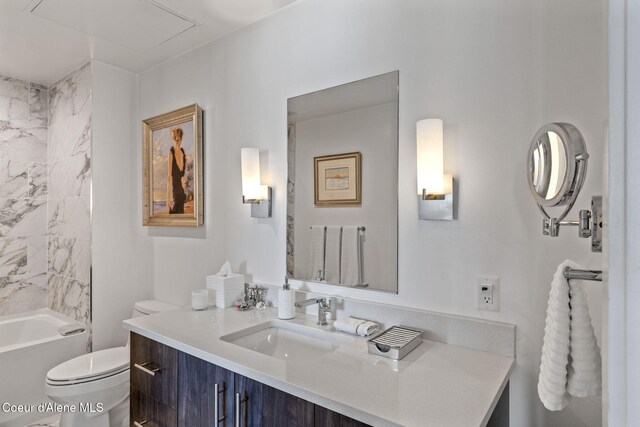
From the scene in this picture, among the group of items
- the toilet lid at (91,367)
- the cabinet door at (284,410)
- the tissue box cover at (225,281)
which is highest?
the tissue box cover at (225,281)

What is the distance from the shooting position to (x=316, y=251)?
70.8 inches

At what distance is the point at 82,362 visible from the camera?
7.23 feet

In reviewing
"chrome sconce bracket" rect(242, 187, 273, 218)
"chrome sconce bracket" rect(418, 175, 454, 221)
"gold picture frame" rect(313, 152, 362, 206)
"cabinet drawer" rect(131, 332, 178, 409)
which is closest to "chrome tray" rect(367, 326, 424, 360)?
"chrome sconce bracket" rect(418, 175, 454, 221)

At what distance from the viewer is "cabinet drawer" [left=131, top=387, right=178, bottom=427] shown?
1.51 metres

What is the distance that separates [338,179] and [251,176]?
49cm

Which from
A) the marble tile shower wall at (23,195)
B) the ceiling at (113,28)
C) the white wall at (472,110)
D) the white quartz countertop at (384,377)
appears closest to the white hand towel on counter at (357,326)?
the white quartz countertop at (384,377)

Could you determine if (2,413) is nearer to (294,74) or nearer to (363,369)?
(363,369)

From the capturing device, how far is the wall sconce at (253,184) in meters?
1.95

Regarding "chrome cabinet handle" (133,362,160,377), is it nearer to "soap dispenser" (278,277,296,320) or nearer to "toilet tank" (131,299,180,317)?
"soap dispenser" (278,277,296,320)

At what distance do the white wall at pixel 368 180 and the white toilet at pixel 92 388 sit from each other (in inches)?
49.9

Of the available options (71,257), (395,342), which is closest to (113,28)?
(71,257)

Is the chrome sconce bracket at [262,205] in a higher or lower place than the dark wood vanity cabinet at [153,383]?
higher

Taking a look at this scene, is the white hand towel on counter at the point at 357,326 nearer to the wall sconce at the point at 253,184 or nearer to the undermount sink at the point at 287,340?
the undermount sink at the point at 287,340

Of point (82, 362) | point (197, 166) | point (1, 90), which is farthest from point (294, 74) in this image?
point (1, 90)
